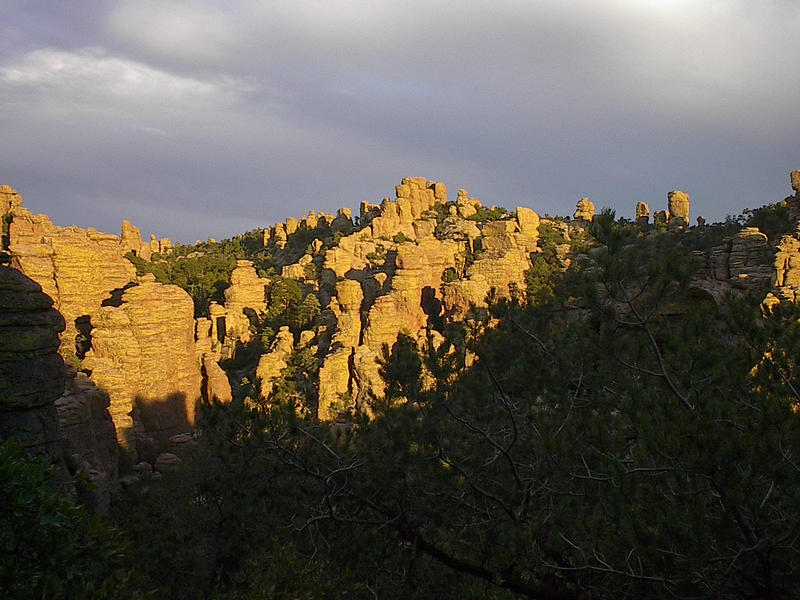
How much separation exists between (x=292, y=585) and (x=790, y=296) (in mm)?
20703

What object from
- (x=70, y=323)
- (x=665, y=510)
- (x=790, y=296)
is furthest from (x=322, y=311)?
(x=665, y=510)

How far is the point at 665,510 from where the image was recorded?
6113mm

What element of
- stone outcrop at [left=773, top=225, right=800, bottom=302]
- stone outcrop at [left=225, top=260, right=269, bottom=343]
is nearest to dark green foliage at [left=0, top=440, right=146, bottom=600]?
stone outcrop at [left=773, top=225, right=800, bottom=302]

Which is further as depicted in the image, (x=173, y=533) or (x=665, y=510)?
(x=173, y=533)

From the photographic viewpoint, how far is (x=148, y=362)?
2723 centimetres

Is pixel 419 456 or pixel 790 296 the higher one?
pixel 790 296

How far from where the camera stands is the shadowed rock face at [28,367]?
37.9 ft

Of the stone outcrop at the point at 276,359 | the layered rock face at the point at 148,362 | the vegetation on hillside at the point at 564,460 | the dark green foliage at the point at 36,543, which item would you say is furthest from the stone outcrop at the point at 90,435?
the stone outcrop at the point at 276,359

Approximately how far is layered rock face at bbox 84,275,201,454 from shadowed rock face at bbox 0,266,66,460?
11396mm

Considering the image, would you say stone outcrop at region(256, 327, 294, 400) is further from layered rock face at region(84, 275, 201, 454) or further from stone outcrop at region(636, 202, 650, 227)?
stone outcrop at region(636, 202, 650, 227)

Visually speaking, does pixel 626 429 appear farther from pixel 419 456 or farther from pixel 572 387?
pixel 419 456

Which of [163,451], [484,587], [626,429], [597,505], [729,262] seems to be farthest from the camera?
[729,262]

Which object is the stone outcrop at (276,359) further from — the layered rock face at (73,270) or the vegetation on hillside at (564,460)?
the vegetation on hillside at (564,460)

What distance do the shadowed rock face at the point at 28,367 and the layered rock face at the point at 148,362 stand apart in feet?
37.4
